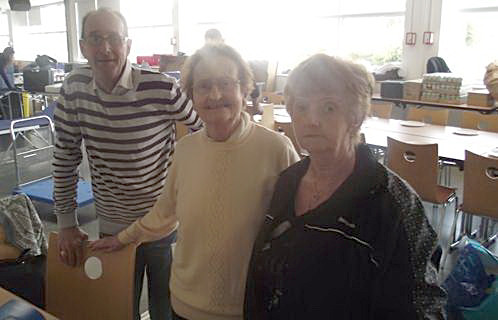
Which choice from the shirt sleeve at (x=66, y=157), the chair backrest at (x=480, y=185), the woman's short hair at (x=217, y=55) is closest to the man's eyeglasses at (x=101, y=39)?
the shirt sleeve at (x=66, y=157)

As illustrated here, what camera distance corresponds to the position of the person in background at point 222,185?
118 centimetres

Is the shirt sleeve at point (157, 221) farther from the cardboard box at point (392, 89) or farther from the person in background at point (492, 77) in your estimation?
the cardboard box at point (392, 89)

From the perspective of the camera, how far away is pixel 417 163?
3072 mm

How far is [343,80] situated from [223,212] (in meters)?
0.46

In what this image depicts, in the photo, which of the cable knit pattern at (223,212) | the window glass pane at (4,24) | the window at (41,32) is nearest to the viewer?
the cable knit pattern at (223,212)

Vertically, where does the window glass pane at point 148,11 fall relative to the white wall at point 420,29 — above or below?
above

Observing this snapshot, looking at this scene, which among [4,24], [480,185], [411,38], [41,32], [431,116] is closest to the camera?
[480,185]

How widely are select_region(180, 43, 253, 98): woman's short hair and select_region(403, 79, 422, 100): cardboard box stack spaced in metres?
4.79

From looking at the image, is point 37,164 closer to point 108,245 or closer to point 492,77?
point 108,245

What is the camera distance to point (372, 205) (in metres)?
0.95

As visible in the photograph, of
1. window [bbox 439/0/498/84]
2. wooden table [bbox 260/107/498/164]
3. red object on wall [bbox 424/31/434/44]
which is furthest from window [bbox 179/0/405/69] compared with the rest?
wooden table [bbox 260/107/498/164]

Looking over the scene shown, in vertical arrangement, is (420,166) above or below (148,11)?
below

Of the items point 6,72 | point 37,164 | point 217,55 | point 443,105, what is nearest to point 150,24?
point 6,72

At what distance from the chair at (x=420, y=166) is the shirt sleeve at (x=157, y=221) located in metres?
2.08
